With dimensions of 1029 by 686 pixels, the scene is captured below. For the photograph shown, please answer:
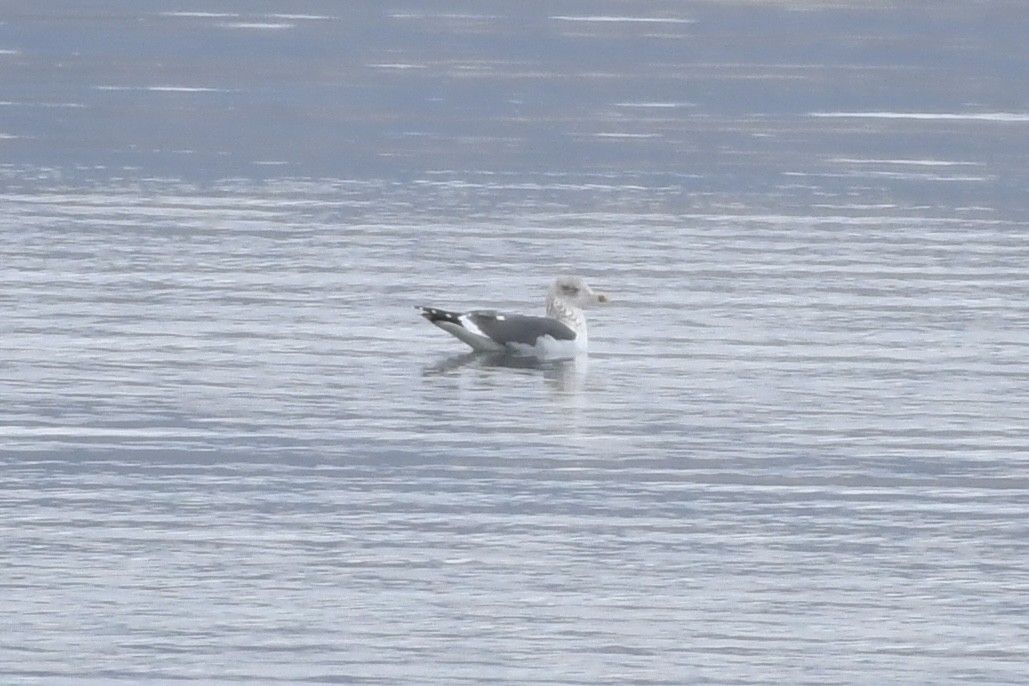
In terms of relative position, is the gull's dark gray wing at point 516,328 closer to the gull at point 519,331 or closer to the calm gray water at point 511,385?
the gull at point 519,331

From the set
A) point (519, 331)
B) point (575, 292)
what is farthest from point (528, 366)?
point (575, 292)

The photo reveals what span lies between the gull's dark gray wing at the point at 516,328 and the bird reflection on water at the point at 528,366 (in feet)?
0.40

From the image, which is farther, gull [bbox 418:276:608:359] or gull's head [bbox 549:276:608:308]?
gull's head [bbox 549:276:608:308]

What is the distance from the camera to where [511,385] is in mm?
13961

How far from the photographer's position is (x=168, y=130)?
24.1 meters

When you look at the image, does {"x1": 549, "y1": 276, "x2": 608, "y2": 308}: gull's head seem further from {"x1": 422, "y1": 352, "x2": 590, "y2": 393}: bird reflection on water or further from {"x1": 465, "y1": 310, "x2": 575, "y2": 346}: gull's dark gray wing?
{"x1": 422, "y1": 352, "x2": 590, "y2": 393}: bird reflection on water

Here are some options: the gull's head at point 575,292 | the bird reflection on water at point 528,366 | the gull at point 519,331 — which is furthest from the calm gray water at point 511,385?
the gull's head at point 575,292

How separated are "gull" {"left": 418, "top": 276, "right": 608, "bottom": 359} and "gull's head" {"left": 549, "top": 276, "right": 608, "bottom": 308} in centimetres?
10

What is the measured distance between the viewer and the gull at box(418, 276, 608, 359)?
47.6 feet

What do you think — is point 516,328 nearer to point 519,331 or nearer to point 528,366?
point 519,331

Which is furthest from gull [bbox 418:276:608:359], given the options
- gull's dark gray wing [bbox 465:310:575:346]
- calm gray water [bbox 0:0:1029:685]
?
calm gray water [bbox 0:0:1029:685]

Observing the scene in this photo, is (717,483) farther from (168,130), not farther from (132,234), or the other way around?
(168,130)

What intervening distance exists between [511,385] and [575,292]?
3.74 feet

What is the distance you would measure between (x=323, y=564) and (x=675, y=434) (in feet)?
9.43
